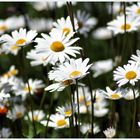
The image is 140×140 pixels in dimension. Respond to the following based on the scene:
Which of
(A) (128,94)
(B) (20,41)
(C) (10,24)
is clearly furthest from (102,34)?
(B) (20,41)

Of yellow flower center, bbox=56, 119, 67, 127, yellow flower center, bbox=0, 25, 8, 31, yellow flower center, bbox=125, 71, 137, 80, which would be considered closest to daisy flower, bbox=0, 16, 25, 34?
yellow flower center, bbox=0, 25, 8, 31

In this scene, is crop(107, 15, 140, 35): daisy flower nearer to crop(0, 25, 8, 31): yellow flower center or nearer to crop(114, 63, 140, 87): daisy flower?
crop(114, 63, 140, 87): daisy flower

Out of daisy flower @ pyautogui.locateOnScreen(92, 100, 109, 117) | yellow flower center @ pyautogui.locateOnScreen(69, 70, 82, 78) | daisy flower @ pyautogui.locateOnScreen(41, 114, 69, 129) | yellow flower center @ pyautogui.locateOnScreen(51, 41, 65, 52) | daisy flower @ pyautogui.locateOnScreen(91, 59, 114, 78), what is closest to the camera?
yellow flower center @ pyautogui.locateOnScreen(69, 70, 82, 78)

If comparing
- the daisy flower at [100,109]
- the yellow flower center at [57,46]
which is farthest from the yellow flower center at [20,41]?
the daisy flower at [100,109]

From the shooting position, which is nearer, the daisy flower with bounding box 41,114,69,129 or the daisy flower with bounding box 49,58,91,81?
the daisy flower with bounding box 49,58,91,81

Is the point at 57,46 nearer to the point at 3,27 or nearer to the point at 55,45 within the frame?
the point at 55,45

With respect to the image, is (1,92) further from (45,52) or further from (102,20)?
(102,20)

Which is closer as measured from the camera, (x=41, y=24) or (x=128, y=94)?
(x=128, y=94)

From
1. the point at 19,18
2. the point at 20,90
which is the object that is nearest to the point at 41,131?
the point at 20,90
